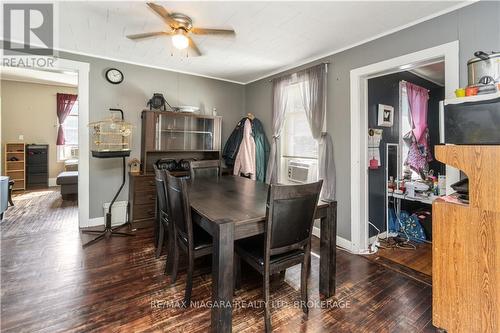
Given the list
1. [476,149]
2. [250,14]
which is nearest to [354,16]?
[250,14]

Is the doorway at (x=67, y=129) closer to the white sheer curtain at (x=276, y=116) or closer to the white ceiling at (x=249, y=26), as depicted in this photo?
the white ceiling at (x=249, y=26)

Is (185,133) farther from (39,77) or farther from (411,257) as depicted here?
(39,77)

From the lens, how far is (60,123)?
6.48 meters

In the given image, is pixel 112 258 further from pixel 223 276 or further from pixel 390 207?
pixel 390 207

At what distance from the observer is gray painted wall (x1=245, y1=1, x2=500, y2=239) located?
1.88 m

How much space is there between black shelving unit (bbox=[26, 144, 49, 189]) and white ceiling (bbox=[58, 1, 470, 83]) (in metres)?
4.37

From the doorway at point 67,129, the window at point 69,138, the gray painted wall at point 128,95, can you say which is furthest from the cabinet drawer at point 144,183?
the window at point 69,138

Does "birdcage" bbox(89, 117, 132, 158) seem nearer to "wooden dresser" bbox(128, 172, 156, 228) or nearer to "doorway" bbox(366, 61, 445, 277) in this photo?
"wooden dresser" bbox(128, 172, 156, 228)

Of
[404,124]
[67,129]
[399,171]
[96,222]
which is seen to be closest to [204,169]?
[96,222]

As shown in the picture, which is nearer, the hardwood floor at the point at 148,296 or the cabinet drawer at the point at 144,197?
the hardwood floor at the point at 148,296

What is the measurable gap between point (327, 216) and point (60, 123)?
24.4 feet

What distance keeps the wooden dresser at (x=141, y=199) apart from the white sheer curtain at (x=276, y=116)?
1828 mm

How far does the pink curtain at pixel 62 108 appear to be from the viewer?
6.41 m

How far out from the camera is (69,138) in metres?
6.71
